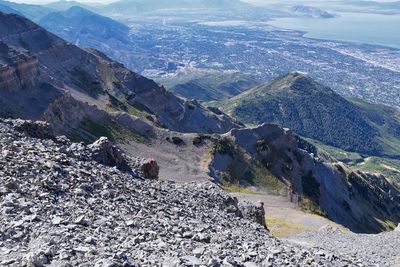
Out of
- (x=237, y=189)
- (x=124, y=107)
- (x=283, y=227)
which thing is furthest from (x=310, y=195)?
(x=124, y=107)

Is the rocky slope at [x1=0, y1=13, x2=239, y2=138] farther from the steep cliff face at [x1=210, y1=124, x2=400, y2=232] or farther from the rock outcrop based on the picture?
the rock outcrop

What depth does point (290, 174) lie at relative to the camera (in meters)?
108

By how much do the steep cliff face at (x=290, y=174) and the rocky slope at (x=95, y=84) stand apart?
26251mm

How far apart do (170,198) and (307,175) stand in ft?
259

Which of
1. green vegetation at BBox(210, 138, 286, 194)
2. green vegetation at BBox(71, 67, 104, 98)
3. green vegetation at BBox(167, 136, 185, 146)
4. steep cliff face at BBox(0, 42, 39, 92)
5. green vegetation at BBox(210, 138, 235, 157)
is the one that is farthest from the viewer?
green vegetation at BBox(71, 67, 104, 98)

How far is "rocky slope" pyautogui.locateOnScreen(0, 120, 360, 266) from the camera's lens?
19375mm

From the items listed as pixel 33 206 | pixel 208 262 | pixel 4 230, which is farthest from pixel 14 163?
pixel 208 262

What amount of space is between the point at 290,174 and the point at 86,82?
6420 cm

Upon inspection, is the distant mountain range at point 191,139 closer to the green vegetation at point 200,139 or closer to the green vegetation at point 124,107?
the green vegetation at point 200,139

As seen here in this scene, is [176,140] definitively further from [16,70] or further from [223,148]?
[16,70]

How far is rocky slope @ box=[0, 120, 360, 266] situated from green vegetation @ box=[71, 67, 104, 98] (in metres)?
97.9

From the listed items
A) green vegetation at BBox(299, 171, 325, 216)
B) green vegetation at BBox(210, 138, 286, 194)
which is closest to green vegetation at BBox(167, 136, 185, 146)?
green vegetation at BBox(210, 138, 286, 194)

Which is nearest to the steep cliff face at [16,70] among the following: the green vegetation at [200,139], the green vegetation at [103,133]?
the green vegetation at [103,133]

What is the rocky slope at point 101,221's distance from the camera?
1938 cm
